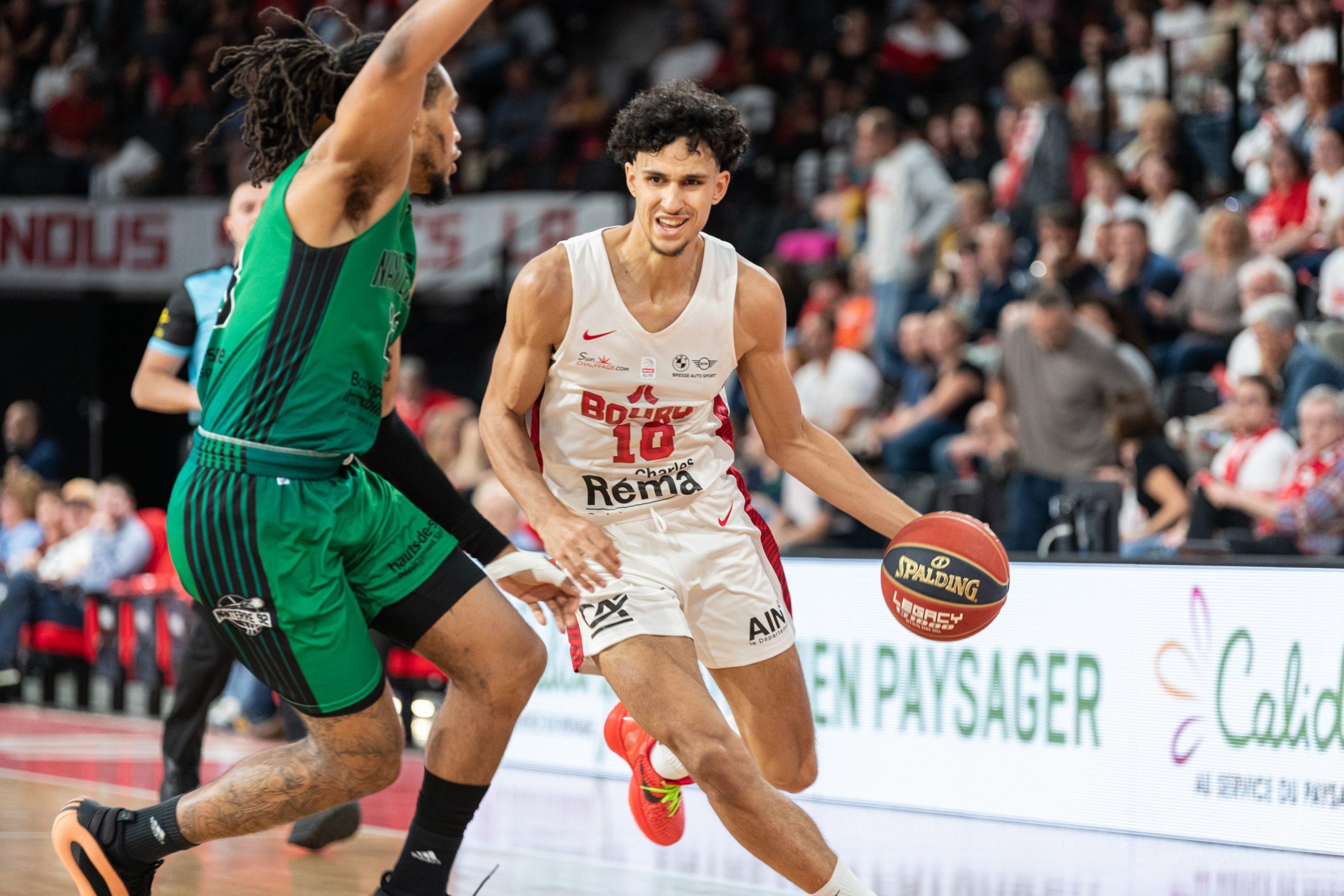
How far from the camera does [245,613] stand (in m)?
3.75

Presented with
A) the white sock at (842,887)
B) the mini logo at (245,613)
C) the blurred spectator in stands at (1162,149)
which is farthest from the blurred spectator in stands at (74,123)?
the white sock at (842,887)

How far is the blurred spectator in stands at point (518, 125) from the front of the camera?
15.2m

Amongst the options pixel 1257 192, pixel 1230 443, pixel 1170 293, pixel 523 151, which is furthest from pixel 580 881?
pixel 523 151

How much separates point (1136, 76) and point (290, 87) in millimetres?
8557

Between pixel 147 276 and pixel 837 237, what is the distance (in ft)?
23.2

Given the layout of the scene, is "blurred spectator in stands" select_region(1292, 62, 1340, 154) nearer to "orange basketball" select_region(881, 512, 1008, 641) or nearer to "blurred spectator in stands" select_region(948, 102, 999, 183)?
"blurred spectator in stands" select_region(948, 102, 999, 183)

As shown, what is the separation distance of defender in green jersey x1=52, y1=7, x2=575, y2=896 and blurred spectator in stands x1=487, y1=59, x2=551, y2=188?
11257 mm

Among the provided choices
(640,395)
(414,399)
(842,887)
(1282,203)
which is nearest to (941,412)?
(1282,203)

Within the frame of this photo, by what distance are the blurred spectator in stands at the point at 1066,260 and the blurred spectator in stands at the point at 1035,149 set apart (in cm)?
110

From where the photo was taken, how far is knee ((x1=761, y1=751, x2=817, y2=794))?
14.9ft

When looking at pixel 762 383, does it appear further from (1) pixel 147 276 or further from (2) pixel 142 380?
(1) pixel 147 276

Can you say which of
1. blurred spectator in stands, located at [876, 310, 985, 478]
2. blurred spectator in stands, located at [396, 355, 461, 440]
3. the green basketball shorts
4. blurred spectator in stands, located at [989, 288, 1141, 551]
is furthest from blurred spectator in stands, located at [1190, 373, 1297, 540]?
blurred spectator in stands, located at [396, 355, 461, 440]

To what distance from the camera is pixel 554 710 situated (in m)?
8.45

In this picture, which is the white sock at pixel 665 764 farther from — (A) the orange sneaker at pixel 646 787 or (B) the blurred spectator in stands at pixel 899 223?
(B) the blurred spectator in stands at pixel 899 223
